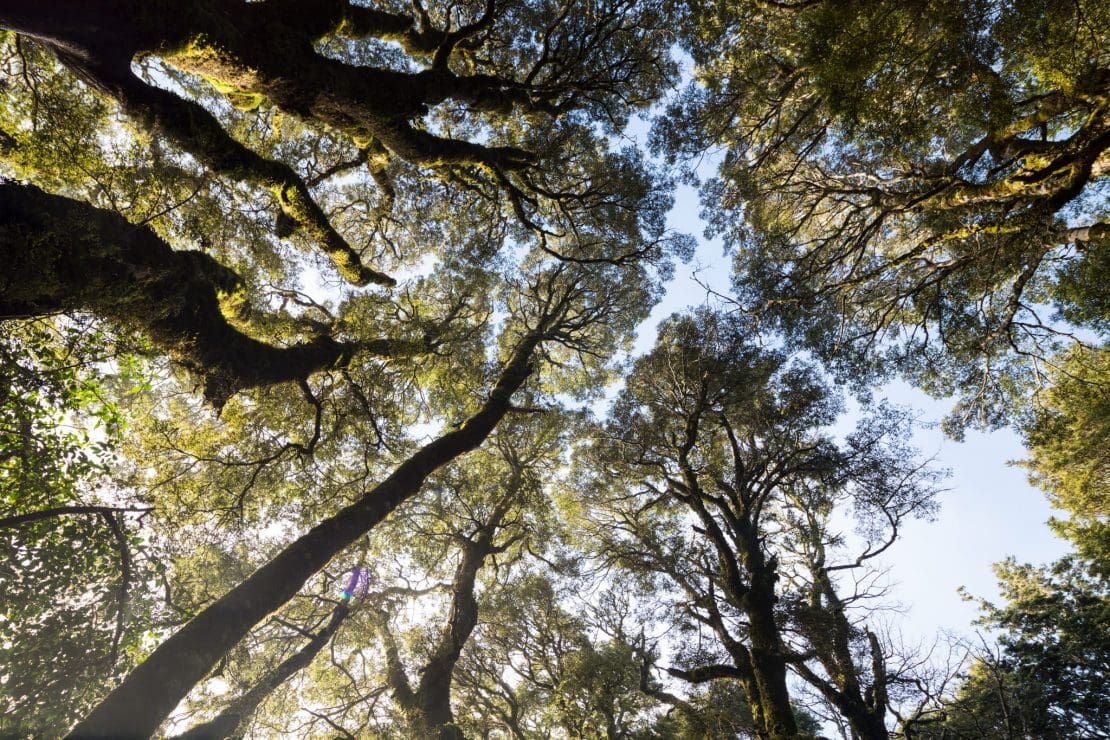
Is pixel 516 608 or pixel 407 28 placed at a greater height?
pixel 407 28

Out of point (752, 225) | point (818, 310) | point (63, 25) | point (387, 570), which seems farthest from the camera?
point (387, 570)

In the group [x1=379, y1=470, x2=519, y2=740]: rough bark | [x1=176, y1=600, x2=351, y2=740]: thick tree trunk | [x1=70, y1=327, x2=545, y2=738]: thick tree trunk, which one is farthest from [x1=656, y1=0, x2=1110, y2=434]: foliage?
[x1=176, y1=600, x2=351, y2=740]: thick tree trunk

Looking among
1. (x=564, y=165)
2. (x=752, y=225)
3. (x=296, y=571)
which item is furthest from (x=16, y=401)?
(x=752, y=225)

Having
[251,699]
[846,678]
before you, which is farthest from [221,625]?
[846,678]

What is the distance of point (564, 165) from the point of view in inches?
378

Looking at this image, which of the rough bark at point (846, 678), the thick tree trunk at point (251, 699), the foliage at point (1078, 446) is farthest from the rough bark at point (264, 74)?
the foliage at point (1078, 446)

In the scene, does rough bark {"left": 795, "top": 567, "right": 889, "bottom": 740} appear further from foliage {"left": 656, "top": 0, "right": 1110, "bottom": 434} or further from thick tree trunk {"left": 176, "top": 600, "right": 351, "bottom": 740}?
thick tree trunk {"left": 176, "top": 600, "right": 351, "bottom": 740}

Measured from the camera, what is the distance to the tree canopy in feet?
14.0

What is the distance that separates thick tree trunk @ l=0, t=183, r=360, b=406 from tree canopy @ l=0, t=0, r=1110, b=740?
3cm

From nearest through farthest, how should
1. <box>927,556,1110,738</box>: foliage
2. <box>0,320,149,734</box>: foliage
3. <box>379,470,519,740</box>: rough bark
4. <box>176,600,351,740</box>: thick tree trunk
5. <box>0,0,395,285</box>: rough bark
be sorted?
<box>0,0,395,285</box>: rough bark < <box>0,320,149,734</box>: foliage < <box>176,600,351,740</box>: thick tree trunk < <box>379,470,519,740</box>: rough bark < <box>927,556,1110,738</box>: foliage

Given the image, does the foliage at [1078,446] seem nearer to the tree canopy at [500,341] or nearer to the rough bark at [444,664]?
the tree canopy at [500,341]

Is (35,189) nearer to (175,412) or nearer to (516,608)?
(175,412)

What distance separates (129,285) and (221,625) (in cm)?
348

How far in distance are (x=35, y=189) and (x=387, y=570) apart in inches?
421
